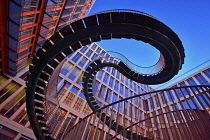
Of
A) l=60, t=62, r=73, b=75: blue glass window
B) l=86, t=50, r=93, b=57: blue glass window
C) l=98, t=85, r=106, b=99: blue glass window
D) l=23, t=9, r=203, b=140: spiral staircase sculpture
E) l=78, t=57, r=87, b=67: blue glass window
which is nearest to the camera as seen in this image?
l=23, t=9, r=203, b=140: spiral staircase sculpture

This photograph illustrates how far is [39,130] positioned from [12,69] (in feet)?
25.3

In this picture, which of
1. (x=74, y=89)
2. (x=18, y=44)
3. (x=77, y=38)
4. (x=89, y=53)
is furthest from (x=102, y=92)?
(x=77, y=38)

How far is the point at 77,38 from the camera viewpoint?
26.0 ft

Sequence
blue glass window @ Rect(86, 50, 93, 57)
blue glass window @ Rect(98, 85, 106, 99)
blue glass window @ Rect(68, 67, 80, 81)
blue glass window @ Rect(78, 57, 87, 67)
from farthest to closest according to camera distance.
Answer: blue glass window @ Rect(86, 50, 93, 57) → blue glass window @ Rect(78, 57, 87, 67) → blue glass window @ Rect(98, 85, 106, 99) → blue glass window @ Rect(68, 67, 80, 81)

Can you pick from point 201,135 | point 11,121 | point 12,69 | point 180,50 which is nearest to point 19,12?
point 12,69

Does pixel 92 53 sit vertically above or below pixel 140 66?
above

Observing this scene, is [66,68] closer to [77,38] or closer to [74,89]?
[74,89]

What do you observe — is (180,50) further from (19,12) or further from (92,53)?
(92,53)

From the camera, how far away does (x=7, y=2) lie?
696cm

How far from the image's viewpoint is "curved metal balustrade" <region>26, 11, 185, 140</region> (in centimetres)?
755

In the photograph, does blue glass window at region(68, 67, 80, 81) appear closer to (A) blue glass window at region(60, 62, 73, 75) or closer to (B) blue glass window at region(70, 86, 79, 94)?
(A) blue glass window at region(60, 62, 73, 75)

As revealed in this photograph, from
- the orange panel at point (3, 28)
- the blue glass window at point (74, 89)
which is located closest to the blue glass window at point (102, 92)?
the blue glass window at point (74, 89)

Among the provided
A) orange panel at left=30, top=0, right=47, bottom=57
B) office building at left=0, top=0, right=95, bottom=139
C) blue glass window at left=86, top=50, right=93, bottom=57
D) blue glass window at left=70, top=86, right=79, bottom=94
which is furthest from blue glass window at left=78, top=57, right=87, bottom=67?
orange panel at left=30, top=0, right=47, bottom=57

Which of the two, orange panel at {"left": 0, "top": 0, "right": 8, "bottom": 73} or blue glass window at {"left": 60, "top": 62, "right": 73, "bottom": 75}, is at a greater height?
blue glass window at {"left": 60, "top": 62, "right": 73, "bottom": 75}
